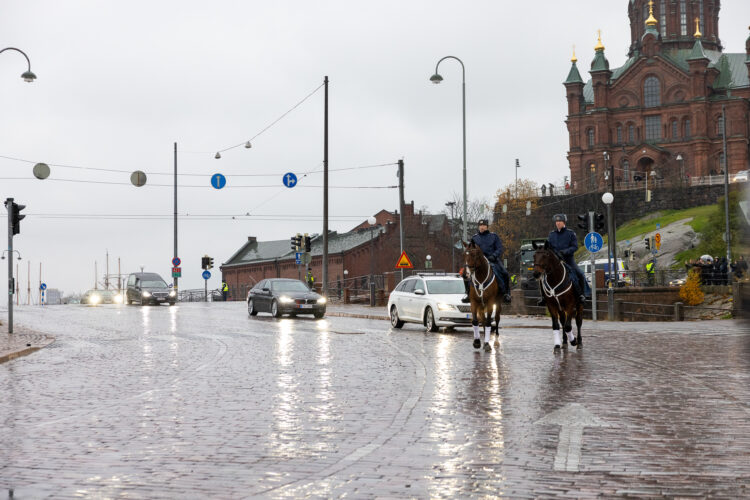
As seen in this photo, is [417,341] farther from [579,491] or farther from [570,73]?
[570,73]

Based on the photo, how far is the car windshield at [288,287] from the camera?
32469 mm

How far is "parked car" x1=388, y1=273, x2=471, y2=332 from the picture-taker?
Result: 22031mm

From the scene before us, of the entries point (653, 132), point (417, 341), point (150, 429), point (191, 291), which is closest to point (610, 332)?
point (417, 341)

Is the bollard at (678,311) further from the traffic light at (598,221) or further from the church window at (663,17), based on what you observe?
the church window at (663,17)

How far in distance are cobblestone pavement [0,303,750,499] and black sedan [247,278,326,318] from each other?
14990mm

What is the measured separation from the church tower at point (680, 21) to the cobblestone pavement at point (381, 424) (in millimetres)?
85824

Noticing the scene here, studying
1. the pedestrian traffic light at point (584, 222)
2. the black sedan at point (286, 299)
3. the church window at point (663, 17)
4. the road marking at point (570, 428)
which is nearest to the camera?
the road marking at point (570, 428)

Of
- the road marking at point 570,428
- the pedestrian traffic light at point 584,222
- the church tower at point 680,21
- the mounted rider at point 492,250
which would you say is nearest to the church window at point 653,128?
the church tower at point 680,21

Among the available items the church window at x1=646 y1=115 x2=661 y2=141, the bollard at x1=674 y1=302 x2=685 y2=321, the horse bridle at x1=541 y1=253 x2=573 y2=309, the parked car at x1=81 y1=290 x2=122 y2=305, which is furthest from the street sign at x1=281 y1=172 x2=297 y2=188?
the church window at x1=646 y1=115 x2=661 y2=141

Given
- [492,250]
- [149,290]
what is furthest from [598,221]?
[149,290]

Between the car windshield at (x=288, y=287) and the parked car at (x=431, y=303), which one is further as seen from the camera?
the car windshield at (x=288, y=287)

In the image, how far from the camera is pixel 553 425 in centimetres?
806

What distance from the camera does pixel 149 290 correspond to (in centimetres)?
4931

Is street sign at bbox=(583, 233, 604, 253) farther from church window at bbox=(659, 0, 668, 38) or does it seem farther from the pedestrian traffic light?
church window at bbox=(659, 0, 668, 38)
